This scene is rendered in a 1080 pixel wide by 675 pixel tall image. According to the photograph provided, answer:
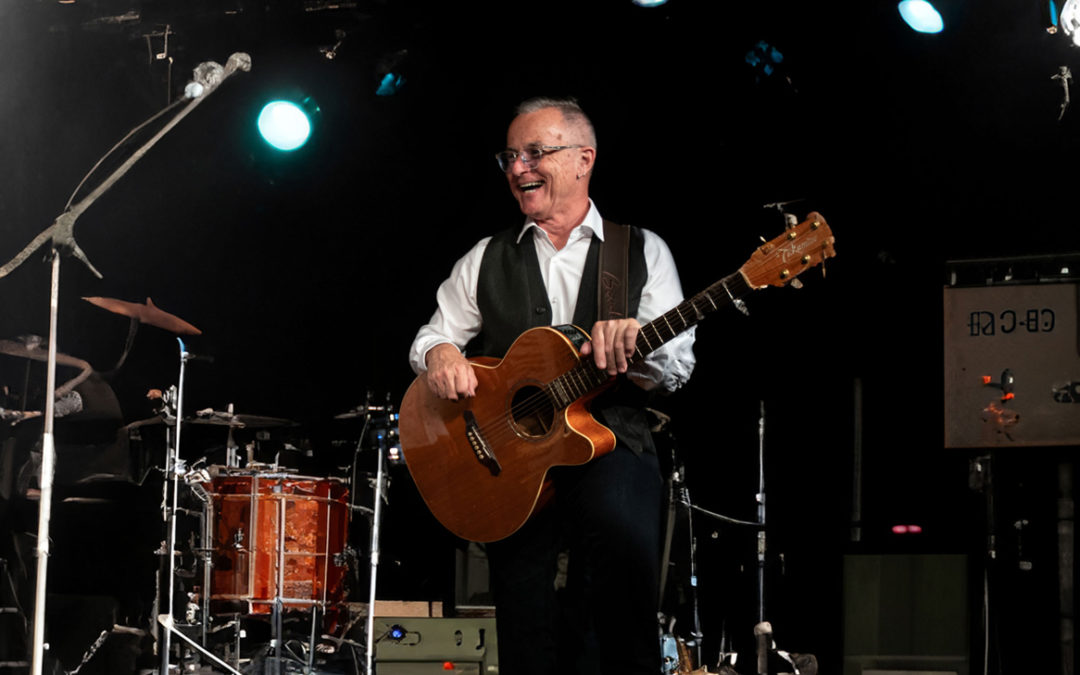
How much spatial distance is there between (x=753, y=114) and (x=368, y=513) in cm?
274

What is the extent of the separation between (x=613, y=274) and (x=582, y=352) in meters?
0.35

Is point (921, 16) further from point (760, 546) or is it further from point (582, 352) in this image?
point (760, 546)

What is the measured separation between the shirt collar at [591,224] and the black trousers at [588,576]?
2.15 feet

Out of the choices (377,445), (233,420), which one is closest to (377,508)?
(377,445)

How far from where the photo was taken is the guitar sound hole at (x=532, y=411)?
287 centimetres

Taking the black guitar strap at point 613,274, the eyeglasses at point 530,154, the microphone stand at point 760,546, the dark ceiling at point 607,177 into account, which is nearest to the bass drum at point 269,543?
the dark ceiling at point 607,177

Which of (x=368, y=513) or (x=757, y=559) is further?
(x=368, y=513)

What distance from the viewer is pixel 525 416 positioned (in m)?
2.91

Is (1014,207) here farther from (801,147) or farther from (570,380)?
(570,380)

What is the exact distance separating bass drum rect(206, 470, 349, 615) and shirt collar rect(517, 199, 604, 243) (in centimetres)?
263

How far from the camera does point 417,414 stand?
10.3 feet

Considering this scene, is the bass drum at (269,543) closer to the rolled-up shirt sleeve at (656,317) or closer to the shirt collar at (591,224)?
the shirt collar at (591,224)

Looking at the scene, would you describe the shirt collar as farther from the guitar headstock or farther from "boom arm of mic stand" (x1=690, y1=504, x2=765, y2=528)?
"boom arm of mic stand" (x1=690, y1=504, x2=765, y2=528)

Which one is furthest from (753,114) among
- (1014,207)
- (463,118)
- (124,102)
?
(124,102)
